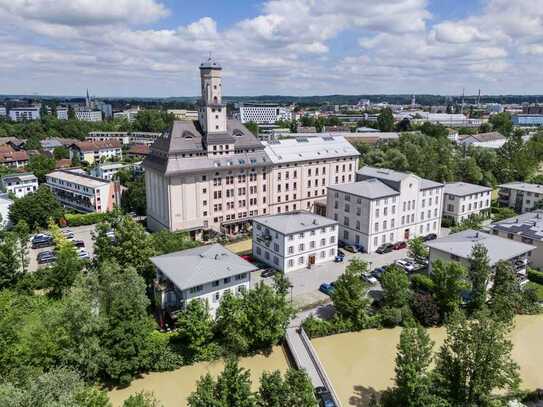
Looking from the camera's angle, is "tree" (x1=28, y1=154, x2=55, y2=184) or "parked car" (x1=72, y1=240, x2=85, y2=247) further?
"tree" (x1=28, y1=154, x2=55, y2=184)

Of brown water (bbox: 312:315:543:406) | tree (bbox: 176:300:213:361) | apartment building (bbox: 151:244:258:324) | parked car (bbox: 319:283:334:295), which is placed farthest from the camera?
parked car (bbox: 319:283:334:295)

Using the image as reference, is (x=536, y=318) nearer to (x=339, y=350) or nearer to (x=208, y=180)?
(x=339, y=350)

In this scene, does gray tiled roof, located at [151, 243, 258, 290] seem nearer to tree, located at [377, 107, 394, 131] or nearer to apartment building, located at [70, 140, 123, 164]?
apartment building, located at [70, 140, 123, 164]

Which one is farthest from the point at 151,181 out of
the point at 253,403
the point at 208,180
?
the point at 253,403

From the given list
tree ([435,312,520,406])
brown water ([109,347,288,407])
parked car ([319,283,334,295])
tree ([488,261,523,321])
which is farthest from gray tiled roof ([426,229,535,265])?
brown water ([109,347,288,407])

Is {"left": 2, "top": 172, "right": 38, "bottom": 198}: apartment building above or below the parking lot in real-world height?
above

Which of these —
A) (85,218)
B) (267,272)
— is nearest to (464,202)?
(267,272)
